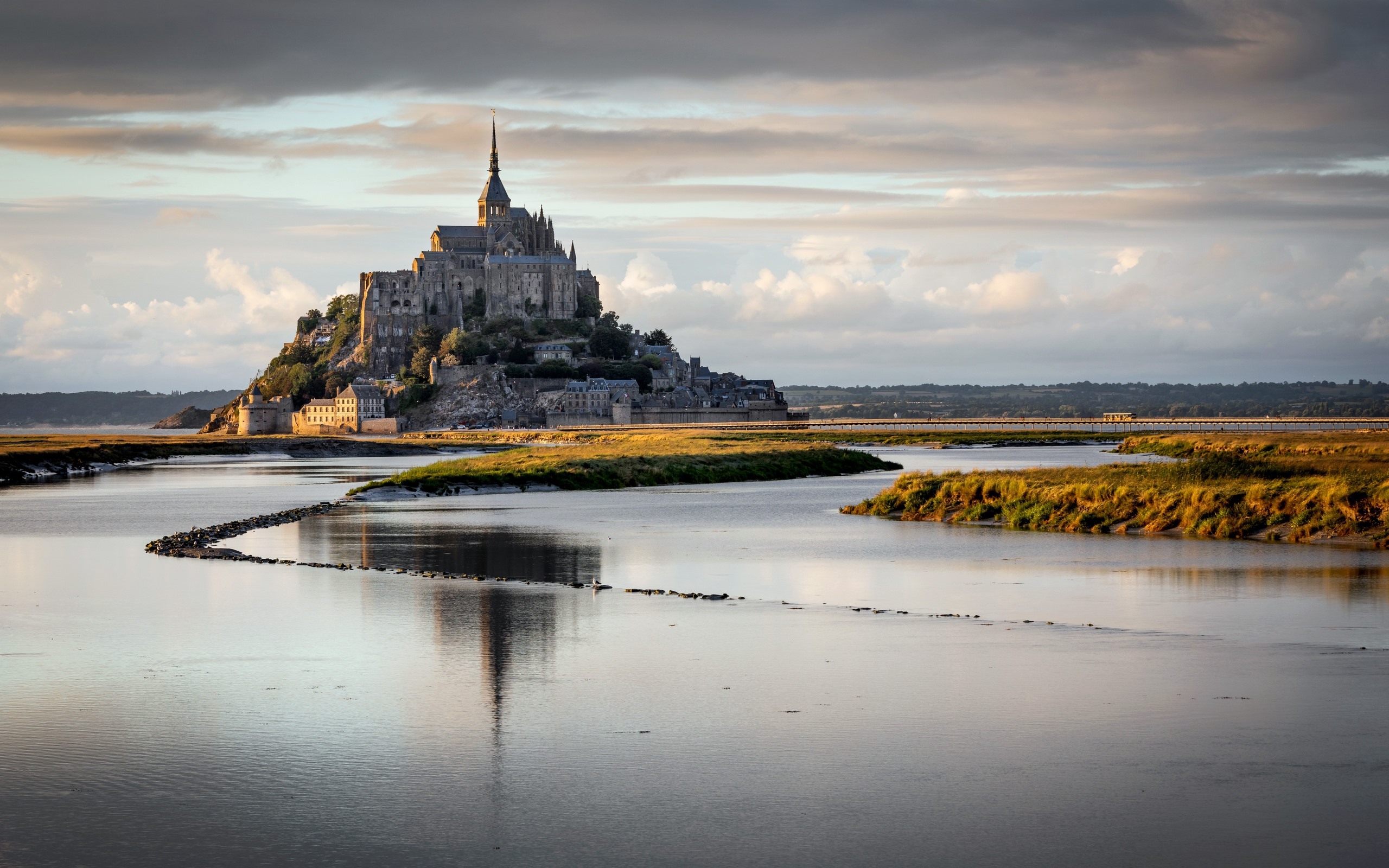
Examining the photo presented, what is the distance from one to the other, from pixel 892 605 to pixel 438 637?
258 inches

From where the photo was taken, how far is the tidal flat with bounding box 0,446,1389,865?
895cm

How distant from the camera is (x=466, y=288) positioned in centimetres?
16325

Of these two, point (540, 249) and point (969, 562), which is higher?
point (540, 249)

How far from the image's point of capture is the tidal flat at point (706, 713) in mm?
8953

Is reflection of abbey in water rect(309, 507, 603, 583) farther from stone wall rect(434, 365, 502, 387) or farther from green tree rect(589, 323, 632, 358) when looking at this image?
green tree rect(589, 323, 632, 358)

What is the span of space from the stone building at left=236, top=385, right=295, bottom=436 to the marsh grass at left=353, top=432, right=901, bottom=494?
281ft

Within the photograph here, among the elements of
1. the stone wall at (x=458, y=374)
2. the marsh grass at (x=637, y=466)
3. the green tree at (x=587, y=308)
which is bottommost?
the marsh grass at (x=637, y=466)

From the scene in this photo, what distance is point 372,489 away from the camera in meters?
47.5

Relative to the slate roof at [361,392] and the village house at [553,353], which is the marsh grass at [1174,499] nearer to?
the slate roof at [361,392]

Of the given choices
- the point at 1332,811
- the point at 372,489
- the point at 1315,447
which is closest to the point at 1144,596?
the point at 1332,811

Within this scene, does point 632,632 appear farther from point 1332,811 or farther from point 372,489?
point 372,489

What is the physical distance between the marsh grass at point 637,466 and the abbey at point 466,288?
283 feet

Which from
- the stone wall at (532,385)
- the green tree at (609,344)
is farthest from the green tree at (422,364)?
the green tree at (609,344)

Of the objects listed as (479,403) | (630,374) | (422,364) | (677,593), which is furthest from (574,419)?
(677,593)
